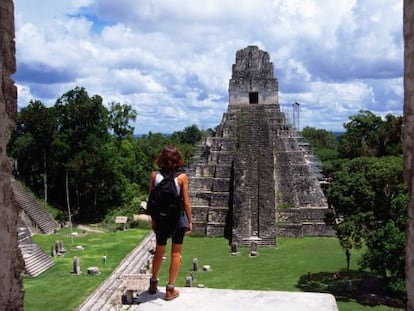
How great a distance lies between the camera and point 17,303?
3.83 metres

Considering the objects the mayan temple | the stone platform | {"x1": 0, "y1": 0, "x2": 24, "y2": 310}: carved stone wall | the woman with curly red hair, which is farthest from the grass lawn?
{"x1": 0, "y1": 0, "x2": 24, "y2": 310}: carved stone wall

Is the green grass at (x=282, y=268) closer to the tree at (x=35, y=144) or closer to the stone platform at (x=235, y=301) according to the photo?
the stone platform at (x=235, y=301)

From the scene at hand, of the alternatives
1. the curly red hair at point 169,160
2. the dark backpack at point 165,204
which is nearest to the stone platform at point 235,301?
the dark backpack at point 165,204

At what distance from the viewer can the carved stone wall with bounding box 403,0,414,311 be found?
314 cm

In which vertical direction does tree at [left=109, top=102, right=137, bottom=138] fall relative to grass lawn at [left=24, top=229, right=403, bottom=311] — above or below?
above

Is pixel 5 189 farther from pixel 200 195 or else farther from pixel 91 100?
pixel 91 100

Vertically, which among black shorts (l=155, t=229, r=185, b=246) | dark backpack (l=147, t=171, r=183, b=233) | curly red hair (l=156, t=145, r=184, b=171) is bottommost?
black shorts (l=155, t=229, r=185, b=246)

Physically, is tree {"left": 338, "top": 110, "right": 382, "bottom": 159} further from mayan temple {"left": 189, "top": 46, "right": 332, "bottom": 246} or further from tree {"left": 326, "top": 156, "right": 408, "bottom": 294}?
tree {"left": 326, "top": 156, "right": 408, "bottom": 294}

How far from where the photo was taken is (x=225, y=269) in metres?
18.8

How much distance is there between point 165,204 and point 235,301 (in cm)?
117

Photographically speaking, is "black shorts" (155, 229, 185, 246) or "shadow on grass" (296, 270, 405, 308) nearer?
"black shorts" (155, 229, 185, 246)

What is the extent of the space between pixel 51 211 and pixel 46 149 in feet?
12.1

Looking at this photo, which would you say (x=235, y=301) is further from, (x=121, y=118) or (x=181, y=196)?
(x=121, y=118)

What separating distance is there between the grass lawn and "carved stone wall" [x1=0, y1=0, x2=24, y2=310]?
11.0 m
